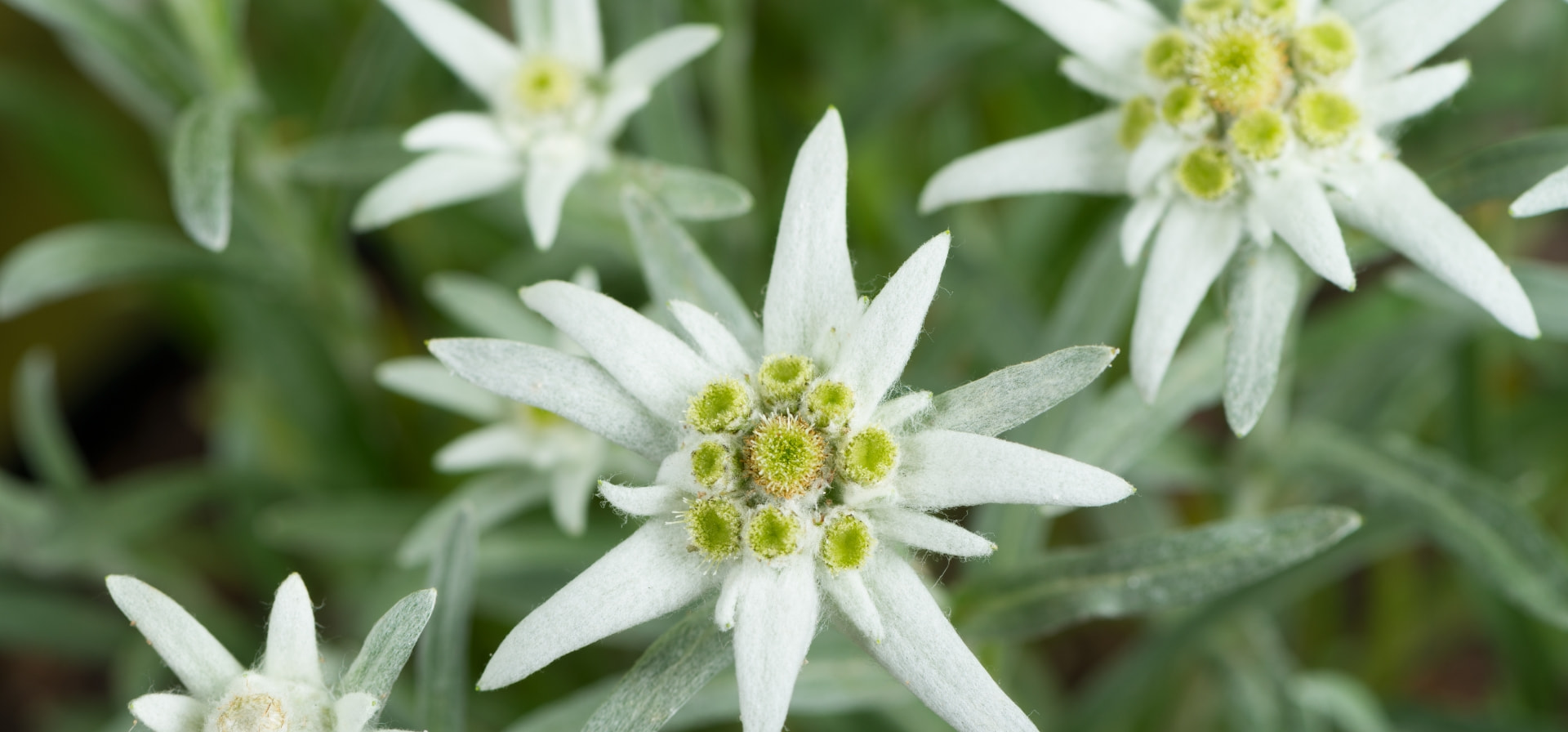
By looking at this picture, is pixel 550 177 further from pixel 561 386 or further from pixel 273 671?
pixel 273 671

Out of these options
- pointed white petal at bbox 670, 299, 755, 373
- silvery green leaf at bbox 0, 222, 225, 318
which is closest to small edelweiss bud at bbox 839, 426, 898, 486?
pointed white petal at bbox 670, 299, 755, 373

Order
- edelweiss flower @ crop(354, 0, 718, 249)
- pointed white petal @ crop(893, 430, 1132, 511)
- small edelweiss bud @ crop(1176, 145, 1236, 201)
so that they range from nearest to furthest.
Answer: pointed white petal @ crop(893, 430, 1132, 511) → small edelweiss bud @ crop(1176, 145, 1236, 201) → edelweiss flower @ crop(354, 0, 718, 249)

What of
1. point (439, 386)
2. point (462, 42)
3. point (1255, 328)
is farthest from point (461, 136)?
point (1255, 328)

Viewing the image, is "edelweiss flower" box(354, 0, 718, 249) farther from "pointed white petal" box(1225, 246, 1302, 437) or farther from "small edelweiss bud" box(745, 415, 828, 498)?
"pointed white petal" box(1225, 246, 1302, 437)

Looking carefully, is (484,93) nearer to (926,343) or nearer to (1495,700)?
(926,343)

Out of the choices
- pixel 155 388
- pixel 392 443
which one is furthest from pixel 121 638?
pixel 155 388
